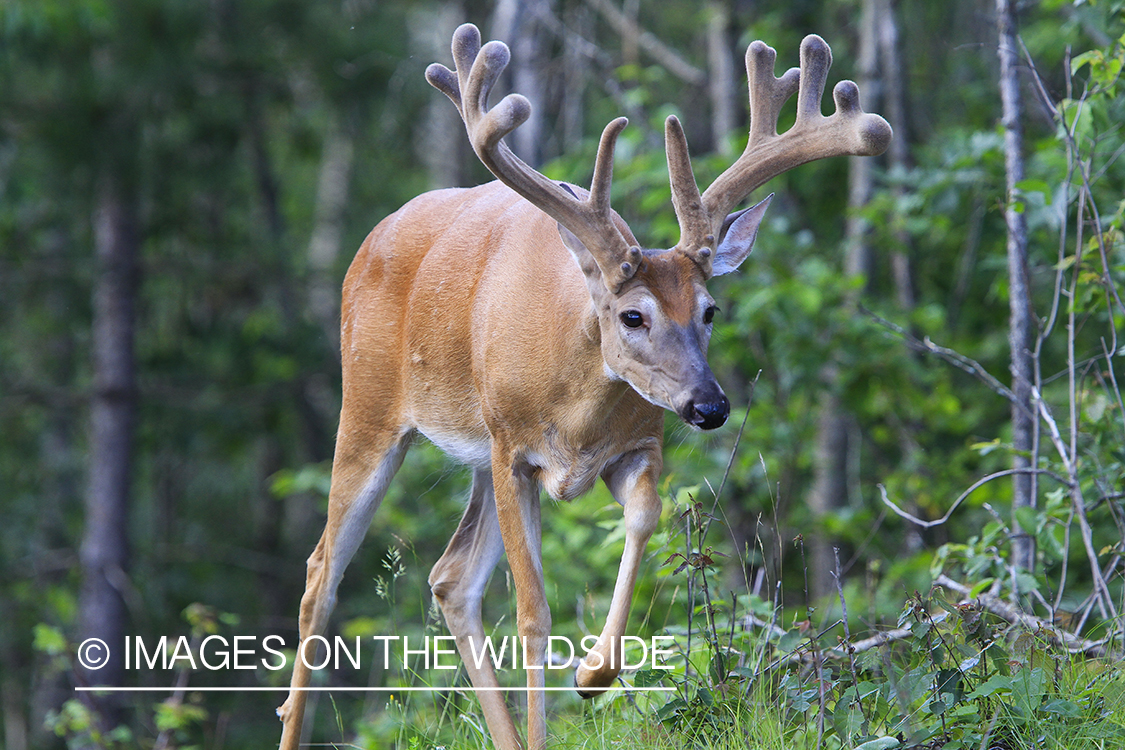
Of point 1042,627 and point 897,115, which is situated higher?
point 897,115

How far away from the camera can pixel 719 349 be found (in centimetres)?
892

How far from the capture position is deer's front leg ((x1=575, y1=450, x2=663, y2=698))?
11.5 ft

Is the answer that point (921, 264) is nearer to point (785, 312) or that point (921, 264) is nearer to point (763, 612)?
point (785, 312)

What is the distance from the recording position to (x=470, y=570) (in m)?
4.56

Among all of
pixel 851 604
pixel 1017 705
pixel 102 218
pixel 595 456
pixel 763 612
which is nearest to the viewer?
pixel 1017 705

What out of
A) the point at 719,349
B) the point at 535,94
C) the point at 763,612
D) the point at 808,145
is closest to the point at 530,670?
the point at 763,612

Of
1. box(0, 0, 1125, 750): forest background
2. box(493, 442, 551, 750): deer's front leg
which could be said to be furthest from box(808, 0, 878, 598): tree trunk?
box(493, 442, 551, 750): deer's front leg

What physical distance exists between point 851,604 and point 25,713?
11925 mm

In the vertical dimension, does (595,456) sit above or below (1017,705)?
above

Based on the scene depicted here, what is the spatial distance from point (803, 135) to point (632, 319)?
0.90 metres

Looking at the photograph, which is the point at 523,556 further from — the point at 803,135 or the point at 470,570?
the point at 803,135

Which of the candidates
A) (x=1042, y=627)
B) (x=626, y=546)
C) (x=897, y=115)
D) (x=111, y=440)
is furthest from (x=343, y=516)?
(x=111, y=440)

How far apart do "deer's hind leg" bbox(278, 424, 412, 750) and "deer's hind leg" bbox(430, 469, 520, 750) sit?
0.34 m

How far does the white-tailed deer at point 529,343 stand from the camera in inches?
141
